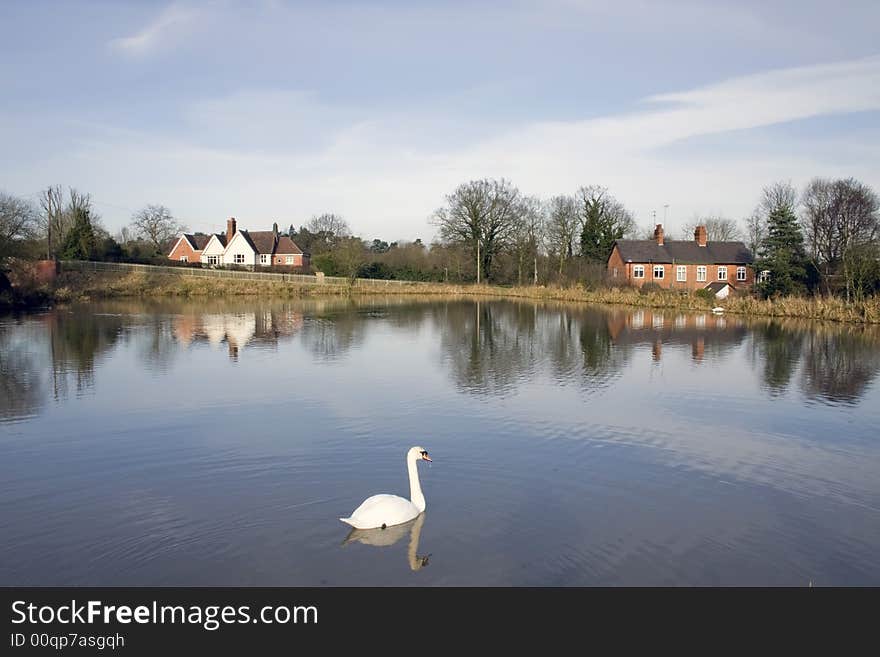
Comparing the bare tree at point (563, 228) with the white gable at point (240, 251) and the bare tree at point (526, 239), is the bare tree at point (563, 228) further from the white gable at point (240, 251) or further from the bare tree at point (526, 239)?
the white gable at point (240, 251)

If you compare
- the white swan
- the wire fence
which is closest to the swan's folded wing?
the white swan

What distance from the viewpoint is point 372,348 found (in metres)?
21.8

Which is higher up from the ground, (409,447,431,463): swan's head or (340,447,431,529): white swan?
(409,447,431,463): swan's head

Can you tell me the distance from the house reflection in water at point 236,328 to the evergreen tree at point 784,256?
1059 inches

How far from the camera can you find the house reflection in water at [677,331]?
23195 millimetres

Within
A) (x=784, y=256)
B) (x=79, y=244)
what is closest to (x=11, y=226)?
(x=79, y=244)

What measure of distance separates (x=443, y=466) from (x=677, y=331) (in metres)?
21.0

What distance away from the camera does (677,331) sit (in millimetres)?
27953

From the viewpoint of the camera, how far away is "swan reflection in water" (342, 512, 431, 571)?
6.75 metres

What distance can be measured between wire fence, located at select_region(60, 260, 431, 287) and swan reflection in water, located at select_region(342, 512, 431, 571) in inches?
1835

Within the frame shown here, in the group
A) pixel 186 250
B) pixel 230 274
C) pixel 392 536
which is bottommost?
pixel 392 536

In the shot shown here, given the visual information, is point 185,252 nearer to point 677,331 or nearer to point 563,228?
point 563,228

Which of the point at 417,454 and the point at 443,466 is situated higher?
the point at 417,454

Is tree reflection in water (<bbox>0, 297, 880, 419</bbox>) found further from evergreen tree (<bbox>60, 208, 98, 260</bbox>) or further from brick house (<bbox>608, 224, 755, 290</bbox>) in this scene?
brick house (<bbox>608, 224, 755, 290</bbox>)
